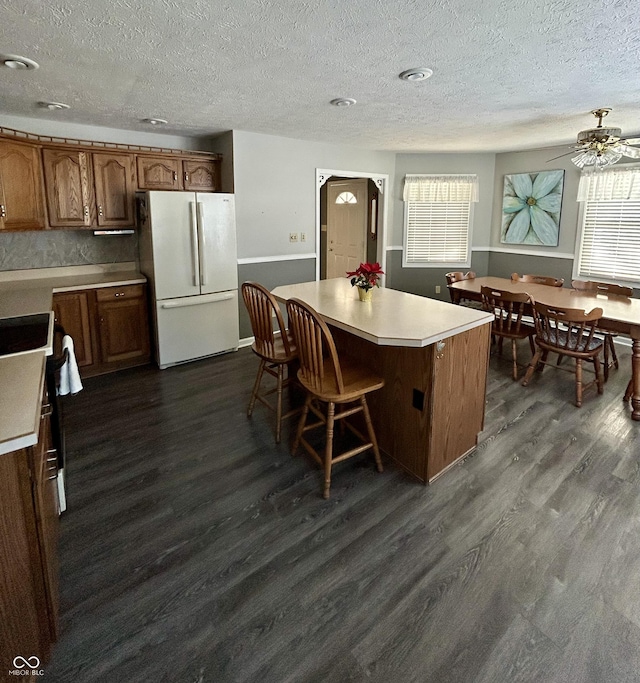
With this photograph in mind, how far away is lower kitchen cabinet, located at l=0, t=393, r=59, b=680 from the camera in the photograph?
1.24 m

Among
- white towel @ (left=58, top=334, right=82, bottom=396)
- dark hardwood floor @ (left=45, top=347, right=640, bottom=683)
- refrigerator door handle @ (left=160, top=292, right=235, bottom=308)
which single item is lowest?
dark hardwood floor @ (left=45, top=347, right=640, bottom=683)

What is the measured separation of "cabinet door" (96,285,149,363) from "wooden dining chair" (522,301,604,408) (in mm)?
3602

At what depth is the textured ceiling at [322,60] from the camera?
1838mm

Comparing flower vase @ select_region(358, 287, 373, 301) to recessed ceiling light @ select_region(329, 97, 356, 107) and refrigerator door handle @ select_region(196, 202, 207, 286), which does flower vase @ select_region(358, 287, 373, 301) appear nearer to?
recessed ceiling light @ select_region(329, 97, 356, 107)

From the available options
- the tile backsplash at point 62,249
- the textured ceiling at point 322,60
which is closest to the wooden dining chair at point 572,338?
the textured ceiling at point 322,60

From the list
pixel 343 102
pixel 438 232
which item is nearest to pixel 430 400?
pixel 343 102

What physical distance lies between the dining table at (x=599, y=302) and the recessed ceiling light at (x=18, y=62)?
3.91 meters

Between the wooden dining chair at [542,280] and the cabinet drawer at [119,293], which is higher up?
the wooden dining chair at [542,280]

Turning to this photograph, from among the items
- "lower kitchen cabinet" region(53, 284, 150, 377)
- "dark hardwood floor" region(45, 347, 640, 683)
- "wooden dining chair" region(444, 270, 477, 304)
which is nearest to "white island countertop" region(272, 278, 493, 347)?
"dark hardwood floor" region(45, 347, 640, 683)

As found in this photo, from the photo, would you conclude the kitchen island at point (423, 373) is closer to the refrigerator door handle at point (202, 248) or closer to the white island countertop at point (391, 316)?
the white island countertop at point (391, 316)

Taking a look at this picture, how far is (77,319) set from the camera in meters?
3.83

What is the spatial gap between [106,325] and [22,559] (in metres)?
3.05

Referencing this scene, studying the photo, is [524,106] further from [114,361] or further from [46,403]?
[114,361]

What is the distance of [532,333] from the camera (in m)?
3.99
